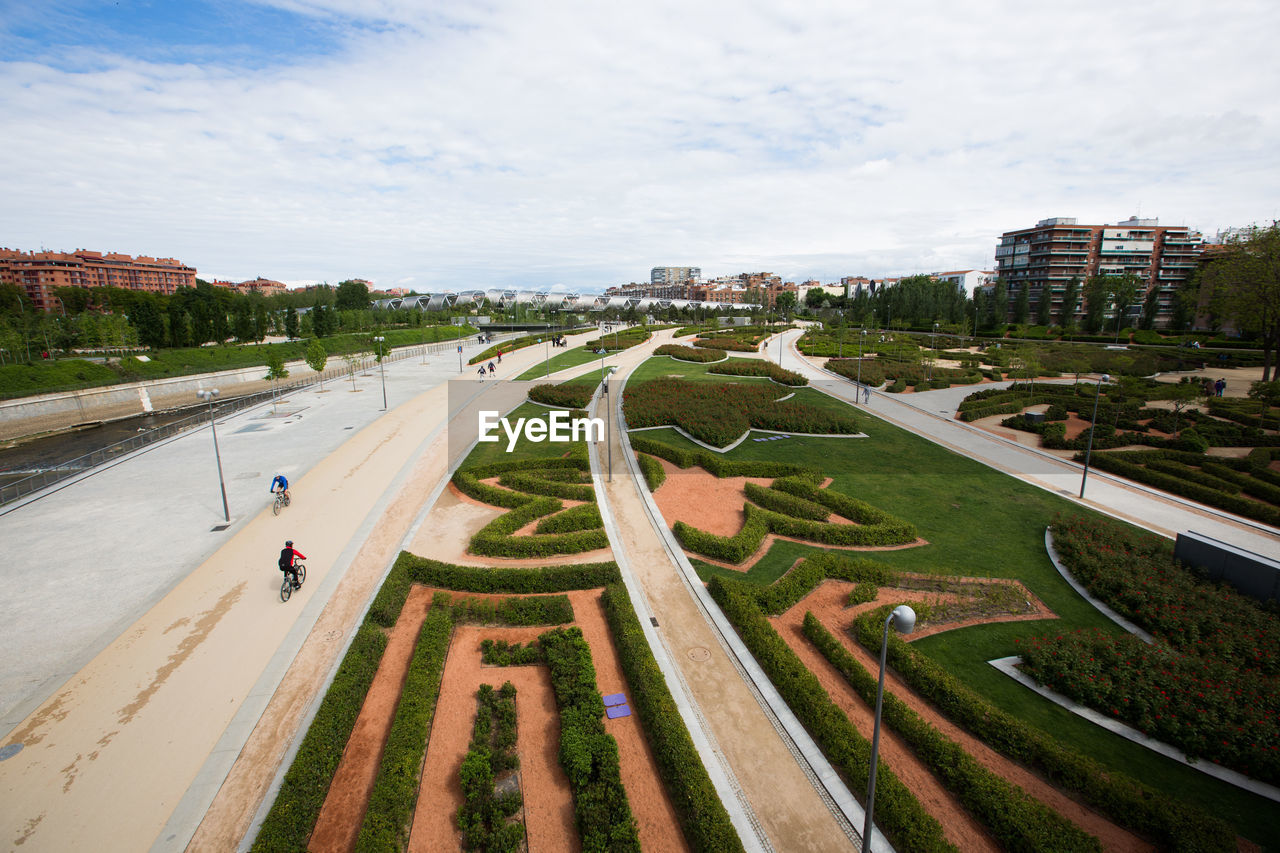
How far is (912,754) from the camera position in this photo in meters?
11.1

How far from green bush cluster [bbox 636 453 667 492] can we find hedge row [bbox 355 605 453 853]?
12087 millimetres

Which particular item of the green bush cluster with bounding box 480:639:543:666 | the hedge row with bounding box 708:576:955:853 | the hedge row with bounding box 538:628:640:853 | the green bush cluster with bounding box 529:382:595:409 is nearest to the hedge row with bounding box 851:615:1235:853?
the hedge row with bounding box 708:576:955:853

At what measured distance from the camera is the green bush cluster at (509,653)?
1397cm

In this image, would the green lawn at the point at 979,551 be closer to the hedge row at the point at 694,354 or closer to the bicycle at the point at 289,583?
the bicycle at the point at 289,583

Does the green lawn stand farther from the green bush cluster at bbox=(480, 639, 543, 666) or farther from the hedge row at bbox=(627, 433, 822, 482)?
the green bush cluster at bbox=(480, 639, 543, 666)

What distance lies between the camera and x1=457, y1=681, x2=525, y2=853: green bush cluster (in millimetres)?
9391

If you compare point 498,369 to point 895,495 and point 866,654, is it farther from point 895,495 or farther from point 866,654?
point 866,654

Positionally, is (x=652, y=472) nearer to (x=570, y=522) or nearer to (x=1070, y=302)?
(x=570, y=522)

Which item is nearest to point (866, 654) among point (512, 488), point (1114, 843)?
point (1114, 843)

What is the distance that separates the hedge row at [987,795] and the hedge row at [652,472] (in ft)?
45.5

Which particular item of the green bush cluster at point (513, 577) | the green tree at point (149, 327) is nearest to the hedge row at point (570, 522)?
the green bush cluster at point (513, 577)

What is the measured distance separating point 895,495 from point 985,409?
19128mm

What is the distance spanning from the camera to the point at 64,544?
20.3 metres

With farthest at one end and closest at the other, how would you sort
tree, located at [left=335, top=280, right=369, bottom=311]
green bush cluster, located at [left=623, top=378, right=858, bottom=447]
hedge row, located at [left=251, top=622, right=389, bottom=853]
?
tree, located at [left=335, top=280, right=369, bottom=311]
green bush cluster, located at [left=623, top=378, right=858, bottom=447]
hedge row, located at [left=251, top=622, right=389, bottom=853]
